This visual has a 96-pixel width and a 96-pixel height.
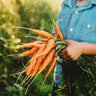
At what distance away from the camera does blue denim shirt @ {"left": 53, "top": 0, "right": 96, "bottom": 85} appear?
3.25 feet

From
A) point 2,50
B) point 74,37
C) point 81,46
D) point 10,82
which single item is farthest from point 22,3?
point 81,46

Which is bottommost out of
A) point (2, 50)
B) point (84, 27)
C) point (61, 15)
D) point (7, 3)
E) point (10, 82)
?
point (10, 82)

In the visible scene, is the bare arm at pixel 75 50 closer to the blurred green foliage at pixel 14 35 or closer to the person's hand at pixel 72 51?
the person's hand at pixel 72 51

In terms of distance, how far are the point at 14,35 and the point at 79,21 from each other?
1.73 meters

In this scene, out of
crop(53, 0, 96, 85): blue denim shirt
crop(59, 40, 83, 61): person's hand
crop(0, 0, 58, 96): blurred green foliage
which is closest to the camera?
crop(59, 40, 83, 61): person's hand

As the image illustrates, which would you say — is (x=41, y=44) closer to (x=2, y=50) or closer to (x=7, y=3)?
(x=2, y=50)

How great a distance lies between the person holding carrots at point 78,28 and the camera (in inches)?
33.8

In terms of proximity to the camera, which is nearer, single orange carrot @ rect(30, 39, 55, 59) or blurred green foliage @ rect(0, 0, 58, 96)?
single orange carrot @ rect(30, 39, 55, 59)

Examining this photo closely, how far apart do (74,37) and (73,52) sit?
27cm

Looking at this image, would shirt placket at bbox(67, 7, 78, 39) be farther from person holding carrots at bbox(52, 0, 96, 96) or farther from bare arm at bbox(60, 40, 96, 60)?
bare arm at bbox(60, 40, 96, 60)

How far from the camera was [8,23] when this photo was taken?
95.4 inches

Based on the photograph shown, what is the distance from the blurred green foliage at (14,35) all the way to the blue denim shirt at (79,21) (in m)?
0.29

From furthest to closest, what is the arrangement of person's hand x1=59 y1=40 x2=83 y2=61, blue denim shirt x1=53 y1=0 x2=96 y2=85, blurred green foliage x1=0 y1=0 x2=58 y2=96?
blurred green foliage x1=0 y1=0 x2=58 y2=96, blue denim shirt x1=53 y1=0 x2=96 y2=85, person's hand x1=59 y1=40 x2=83 y2=61

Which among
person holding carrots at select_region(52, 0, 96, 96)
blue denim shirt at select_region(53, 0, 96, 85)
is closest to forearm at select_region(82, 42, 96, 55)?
person holding carrots at select_region(52, 0, 96, 96)
